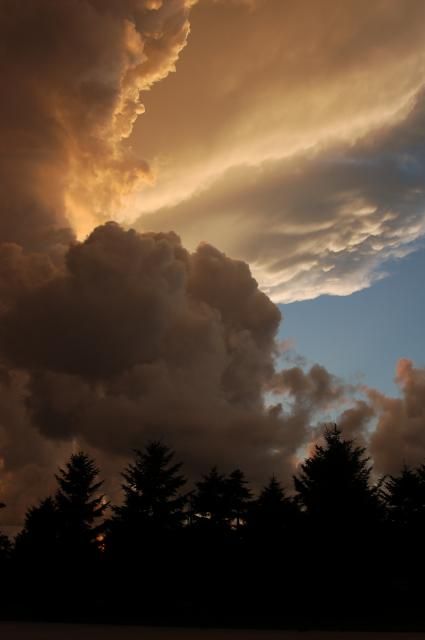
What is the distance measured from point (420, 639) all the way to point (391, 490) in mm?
49477

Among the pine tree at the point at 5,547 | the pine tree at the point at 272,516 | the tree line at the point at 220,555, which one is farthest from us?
the pine tree at the point at 5,547

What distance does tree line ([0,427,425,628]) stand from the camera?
128ft

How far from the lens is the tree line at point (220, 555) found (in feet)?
128

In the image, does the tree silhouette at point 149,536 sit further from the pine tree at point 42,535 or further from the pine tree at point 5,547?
the pine tree at point 5,547

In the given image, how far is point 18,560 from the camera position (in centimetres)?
5847

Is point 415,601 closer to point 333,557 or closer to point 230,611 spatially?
point 333,557

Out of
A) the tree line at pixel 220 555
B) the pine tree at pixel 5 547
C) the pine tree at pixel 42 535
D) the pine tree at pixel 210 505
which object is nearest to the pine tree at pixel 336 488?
the tree line at pixel 220 555

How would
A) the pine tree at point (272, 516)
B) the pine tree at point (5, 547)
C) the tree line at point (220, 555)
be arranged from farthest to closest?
the pine tree at point (5, 547) → the pine tree at point (272, 516) → the tree line at point (220, 555)

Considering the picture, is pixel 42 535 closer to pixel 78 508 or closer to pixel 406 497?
pixel 78 508

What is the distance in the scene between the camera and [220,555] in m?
49.3

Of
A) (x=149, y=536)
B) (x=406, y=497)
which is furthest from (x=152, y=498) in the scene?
(x=406, y=497)

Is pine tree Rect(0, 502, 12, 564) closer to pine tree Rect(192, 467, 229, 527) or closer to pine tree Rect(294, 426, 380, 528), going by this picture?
pine tree Rect(192, 467, 229, 527)

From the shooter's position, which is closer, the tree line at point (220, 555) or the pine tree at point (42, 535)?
the tree line at point (220, 555)

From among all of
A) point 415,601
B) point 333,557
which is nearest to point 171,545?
point 333,557
